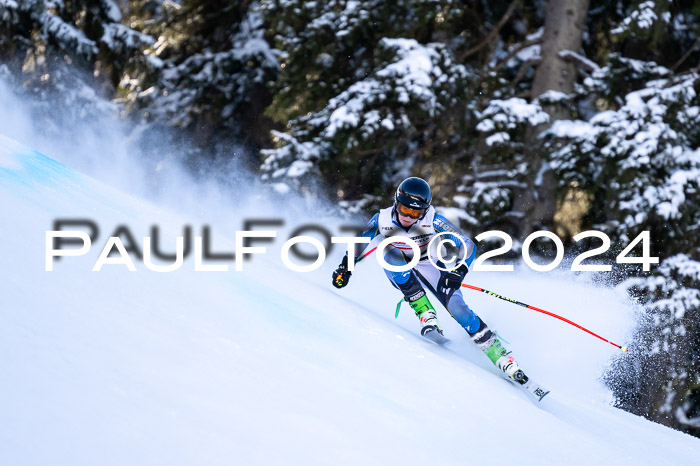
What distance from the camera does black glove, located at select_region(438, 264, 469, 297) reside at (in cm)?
582

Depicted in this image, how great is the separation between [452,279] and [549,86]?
6759 mm

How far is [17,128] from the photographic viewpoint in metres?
13.9

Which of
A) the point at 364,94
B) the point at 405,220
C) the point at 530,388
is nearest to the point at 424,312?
the point at 405,220

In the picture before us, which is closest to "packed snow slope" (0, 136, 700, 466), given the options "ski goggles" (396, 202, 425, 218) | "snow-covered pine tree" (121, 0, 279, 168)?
"ski goggles" (396, 202, 425, 218)

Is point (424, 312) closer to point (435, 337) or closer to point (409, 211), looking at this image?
point (435, 337)

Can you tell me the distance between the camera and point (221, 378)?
10.7 ft

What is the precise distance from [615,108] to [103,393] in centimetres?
1020

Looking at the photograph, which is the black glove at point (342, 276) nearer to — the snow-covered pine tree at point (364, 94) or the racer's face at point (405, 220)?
the racer's face at point (405, 220)

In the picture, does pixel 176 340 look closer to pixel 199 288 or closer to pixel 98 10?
pixel 199 288

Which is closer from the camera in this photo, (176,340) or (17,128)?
(176,340)

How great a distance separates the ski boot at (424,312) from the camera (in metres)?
6.03

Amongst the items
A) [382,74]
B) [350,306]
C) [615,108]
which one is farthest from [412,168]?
[350,306]

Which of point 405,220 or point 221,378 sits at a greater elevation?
point 405,220

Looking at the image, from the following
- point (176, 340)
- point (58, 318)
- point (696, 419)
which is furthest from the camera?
point (696, 419)
